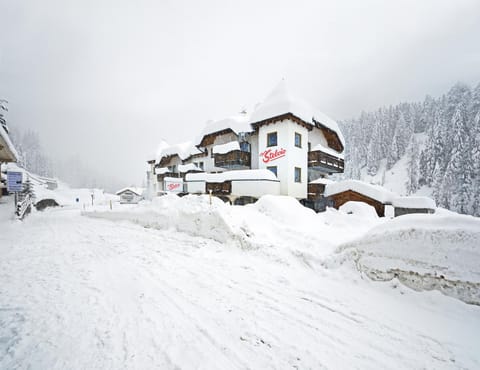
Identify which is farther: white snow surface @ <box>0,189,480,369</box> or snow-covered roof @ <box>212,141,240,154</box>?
snow-covered roof @ <box>212,141,240,154</box>

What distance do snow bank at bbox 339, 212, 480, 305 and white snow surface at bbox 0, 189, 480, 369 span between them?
0.02 metres

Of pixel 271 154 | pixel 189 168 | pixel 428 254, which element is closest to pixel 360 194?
pixel 271 154

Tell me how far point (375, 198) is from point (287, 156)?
28.9 feet

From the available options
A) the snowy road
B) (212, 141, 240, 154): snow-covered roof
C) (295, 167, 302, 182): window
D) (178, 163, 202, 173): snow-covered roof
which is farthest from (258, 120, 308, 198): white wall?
the snowy road

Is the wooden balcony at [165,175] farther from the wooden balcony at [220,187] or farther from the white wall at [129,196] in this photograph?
the white wall at [129,196]

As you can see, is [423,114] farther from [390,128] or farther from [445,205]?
[445,205]

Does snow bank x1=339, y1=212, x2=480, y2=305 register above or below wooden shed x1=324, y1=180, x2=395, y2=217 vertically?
below

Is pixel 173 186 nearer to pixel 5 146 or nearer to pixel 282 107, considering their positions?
pixel 5 146

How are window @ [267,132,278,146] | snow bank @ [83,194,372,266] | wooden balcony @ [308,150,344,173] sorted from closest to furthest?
1. snow bank @ [83,194,372,266]
2. window @ [267,132,278,146]
3. wooden balcony @ [308,150,344,173]

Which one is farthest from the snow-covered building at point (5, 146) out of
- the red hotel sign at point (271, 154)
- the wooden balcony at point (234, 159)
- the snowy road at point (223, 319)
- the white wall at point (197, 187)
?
the red hotel sign at point (271, 154)

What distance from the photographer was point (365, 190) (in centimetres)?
1738

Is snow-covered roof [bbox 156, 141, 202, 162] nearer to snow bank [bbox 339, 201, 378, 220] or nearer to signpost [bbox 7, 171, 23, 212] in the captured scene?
signpost [bbox 7, 171, 23, 212]

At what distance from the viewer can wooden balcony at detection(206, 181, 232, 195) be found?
17.6m

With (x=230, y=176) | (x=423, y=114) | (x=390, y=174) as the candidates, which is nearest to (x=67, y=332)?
(x=230, y=176)
